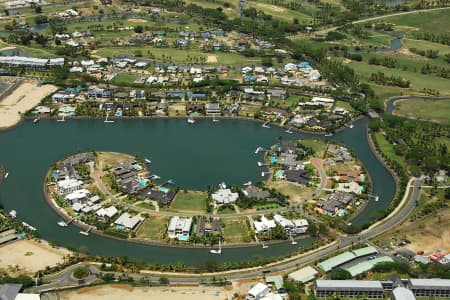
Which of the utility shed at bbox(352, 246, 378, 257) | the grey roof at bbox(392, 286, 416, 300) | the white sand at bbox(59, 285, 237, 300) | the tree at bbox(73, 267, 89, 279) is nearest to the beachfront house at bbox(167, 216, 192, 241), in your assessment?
the white sand at bbox(59, 285, 237, 300)

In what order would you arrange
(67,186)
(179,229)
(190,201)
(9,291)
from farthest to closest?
(67,186)
(190,201)
(179,229)
(9,291)

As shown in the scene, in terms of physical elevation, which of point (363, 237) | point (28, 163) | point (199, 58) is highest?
point (199, 58)

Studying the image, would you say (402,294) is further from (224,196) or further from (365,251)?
(224,196)

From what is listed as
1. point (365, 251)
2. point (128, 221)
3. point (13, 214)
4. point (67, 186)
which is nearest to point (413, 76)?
point (365, 251)

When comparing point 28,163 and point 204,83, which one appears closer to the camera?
point 28,163

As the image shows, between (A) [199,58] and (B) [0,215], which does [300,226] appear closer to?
(B) [0,215]

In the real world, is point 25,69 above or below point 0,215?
above

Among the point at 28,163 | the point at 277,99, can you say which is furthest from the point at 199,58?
the point at 28,163
